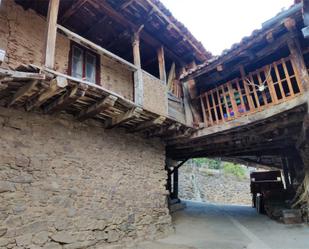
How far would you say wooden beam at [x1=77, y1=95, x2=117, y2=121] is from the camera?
496cm

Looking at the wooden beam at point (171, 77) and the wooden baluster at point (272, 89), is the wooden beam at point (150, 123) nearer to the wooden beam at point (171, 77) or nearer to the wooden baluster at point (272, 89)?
the wooden beam at point (171, 77)

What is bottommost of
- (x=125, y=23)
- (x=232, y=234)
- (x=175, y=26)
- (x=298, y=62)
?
(x=232, y=234)

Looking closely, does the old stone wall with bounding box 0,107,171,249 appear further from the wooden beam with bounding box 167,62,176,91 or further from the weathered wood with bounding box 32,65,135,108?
the wooden beam with bounding box 167,62,176,91

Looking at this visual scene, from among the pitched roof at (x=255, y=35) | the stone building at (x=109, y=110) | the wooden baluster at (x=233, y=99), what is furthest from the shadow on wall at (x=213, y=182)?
the pitched roof at (x=255, y=35)

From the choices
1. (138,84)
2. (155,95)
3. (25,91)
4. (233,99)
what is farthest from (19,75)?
(233,99)

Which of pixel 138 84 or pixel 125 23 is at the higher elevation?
pixel 125 23

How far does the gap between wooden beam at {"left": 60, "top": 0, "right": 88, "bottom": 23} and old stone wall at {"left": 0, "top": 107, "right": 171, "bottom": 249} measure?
101 inches

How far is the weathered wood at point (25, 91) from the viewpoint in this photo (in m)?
4.15

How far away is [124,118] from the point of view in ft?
18.6

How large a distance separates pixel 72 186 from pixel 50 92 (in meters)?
2.02

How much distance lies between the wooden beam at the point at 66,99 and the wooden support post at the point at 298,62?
4.61 meters

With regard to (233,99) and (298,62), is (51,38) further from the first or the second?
(298,62)

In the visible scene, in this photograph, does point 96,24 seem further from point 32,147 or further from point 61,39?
point 32,147

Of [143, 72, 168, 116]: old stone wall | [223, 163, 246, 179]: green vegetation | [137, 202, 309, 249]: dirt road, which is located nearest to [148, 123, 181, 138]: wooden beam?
[143, 72, 168, 116]: old stone wall
